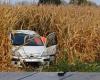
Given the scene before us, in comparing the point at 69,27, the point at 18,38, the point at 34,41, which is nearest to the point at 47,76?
the point at 18,38

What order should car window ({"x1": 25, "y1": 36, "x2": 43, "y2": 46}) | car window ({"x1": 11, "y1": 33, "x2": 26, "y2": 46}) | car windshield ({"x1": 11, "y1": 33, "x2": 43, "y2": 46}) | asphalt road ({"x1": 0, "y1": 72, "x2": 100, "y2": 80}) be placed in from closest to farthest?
asphalt road ({"x1": 0, "y1": 72, "x2": 100, "y2": 80}) < car window ({"x1": 11, "y1": 33, "x2": 26, "y2": 46}) < car windshield ({"x1": 11, "y1": 33, "x2": 43, "y2": 46}) < car window ({"x1": 25, "y1": 36, "x2": 43, "y2": 46})

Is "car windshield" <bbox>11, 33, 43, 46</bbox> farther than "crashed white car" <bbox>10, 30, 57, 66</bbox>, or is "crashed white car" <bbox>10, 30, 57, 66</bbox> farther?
"car windshield" <bbox>11, 33, 43, 46</bbox>

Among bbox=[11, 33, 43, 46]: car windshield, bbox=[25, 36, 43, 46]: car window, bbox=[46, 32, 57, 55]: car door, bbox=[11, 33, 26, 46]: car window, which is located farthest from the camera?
bbox=[46, 32, 57, 55]: car door

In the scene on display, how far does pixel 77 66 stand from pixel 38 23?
2670 mm

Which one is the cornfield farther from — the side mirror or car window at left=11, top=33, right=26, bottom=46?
car window at left=11, top=33, right=26, bottom=46

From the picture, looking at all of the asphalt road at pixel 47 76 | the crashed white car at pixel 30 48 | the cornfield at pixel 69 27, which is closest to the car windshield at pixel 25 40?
the crashed white car at pixel 30 48

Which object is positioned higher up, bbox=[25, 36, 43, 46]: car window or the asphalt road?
bbox=[25, 36, 43, 46]: car window

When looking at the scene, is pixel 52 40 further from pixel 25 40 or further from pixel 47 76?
pixel 47 76

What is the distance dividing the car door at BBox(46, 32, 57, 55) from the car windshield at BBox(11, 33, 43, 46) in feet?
1.29

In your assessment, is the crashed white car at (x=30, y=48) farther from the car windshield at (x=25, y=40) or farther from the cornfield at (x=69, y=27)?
the cornfield at (x=69, y=27)

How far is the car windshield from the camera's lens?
1251cm

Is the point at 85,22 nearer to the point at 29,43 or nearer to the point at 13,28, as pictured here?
the point at 29,43

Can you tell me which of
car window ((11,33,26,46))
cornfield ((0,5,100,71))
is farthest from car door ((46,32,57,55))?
car window ((11,33,26,46))

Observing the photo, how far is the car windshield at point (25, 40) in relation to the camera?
41.0ft
